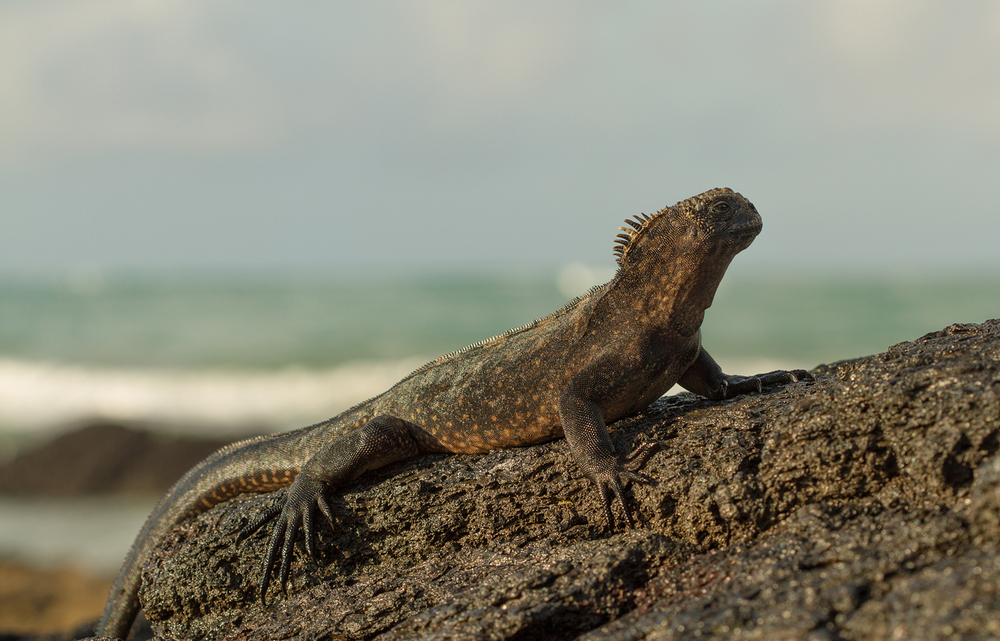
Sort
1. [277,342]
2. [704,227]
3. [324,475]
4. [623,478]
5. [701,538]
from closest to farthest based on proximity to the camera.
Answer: [701,538]
[623,478]
[704,227]
[324,475]
[277,342]

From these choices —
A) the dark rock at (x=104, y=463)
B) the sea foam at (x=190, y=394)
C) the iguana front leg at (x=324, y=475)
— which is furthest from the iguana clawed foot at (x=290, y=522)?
the sea foam at (x=190, y=394)

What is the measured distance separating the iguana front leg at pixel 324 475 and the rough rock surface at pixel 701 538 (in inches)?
3.7

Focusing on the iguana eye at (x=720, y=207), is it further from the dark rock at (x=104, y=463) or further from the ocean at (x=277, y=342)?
the dark rock at (x=104, y=463)

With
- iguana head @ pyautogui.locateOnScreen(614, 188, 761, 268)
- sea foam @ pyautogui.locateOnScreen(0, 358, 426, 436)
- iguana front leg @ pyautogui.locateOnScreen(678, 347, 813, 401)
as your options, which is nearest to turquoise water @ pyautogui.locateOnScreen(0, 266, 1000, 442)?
sea foam @ pyautogui.locateOnScreen(0, 358, 426, 436)

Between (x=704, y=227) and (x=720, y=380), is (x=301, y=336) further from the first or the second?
(x=704, y=227)

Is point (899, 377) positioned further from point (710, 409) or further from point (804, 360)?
point (804, 360)

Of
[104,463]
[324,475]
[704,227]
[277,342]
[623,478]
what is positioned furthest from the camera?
[277,342]

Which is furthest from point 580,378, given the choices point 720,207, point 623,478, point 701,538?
point 720,207

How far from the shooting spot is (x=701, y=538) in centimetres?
313

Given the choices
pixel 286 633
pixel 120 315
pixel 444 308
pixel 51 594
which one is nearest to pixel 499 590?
pixel 286 633

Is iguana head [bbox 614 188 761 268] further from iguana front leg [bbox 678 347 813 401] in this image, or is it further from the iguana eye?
iguana front leg [bbox 678 347 813 401]

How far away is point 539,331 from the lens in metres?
4.29

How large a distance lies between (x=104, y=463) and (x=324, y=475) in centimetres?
1078

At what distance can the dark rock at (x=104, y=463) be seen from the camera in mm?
12609
